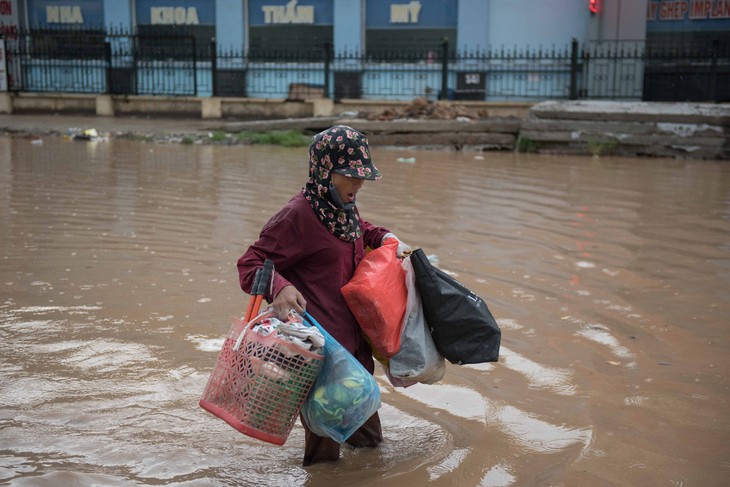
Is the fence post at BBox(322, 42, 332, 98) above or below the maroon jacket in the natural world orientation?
above

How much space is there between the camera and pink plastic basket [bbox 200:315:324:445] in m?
2.95

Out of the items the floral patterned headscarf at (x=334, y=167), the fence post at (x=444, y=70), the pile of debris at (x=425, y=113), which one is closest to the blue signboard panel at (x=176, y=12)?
the fence post at (x=444, y=70)

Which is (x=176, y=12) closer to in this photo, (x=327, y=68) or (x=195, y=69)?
(x=195, y=69)

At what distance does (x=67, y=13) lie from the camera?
2331cm

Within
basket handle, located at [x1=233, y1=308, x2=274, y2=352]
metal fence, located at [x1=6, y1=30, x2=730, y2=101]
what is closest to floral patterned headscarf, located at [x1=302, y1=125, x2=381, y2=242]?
basket handle, located at [x1=233, y1=308, x2=274, y2=352]

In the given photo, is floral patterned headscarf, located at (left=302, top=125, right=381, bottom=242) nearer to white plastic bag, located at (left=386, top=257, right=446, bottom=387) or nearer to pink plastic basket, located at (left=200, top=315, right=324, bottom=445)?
white plastic bag, located at (left=386, top=257, right=446, bottom=387)

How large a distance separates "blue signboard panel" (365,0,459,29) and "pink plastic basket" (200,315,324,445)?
19.2 m

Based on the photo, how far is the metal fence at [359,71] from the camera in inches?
765

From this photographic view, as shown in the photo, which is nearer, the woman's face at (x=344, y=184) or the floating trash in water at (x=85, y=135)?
the woman's face at (x=344, y=184)

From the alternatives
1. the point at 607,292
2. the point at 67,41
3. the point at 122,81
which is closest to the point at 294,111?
the point at 122,81

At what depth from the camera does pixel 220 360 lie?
308cm

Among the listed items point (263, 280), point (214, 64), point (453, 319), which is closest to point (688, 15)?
point (214, 64)

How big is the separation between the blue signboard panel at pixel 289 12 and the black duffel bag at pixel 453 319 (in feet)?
63.5

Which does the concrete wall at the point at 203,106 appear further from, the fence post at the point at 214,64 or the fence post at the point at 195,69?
the fence post at the point at 214,64
